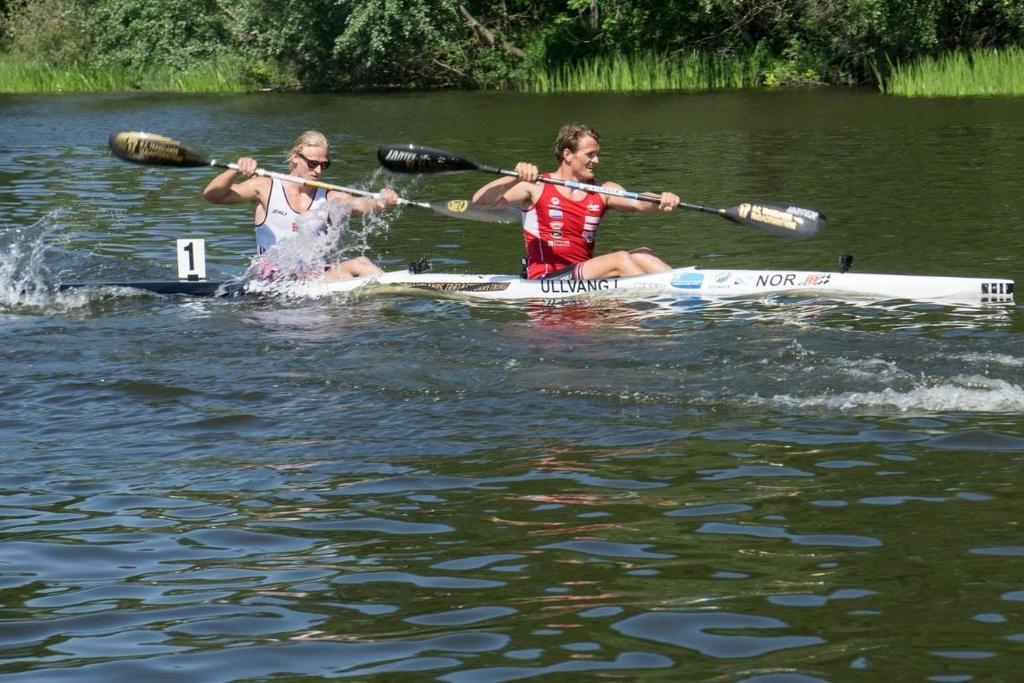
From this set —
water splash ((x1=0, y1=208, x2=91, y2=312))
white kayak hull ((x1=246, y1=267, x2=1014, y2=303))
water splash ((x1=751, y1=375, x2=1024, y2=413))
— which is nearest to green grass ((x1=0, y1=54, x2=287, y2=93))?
water splash ((x1=0, y1=208, x2=91, y2=312))

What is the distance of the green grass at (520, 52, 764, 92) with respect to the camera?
3566cm

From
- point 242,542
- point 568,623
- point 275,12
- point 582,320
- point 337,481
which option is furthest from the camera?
point 275,12

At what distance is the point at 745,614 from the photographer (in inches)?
211

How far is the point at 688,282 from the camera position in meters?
11.7

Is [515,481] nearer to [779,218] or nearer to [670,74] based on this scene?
[779,218]

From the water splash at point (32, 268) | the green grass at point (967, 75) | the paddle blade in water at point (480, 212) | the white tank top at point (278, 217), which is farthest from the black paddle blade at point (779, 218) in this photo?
the green grass at point (967, 75)

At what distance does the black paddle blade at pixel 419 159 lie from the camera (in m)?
12.9

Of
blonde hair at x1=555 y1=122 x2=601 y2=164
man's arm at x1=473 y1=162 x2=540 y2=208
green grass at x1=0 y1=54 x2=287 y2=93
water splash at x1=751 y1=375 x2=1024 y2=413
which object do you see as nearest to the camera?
water splash at x1=751 y1=375 x2=1024 y2=413

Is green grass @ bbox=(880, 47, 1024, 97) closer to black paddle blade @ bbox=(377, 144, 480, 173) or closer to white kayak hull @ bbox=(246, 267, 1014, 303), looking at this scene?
white kayak hull @ bbox=(246, 267, 1014, 303)

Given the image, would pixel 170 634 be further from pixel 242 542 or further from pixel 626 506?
pixel 626 506

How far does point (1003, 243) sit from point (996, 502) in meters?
8.40

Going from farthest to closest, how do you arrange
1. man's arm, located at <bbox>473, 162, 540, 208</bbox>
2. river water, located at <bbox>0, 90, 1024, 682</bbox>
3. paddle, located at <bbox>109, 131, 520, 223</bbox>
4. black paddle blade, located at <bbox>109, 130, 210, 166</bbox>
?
black paddle blade, located at <bbox>109, 130, 210, 166</bbox> → paddle, located at <bbox>109, 131, 520, 223</bbox> → man's arm, located at <bbox>473, 162, 540, 208</bbox> → river water, located at <bbox>0, 90, 1024, 682</bbox>

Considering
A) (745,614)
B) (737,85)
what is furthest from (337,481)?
(737,85)

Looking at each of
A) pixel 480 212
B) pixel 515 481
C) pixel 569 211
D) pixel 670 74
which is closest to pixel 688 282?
pixel 569 211
